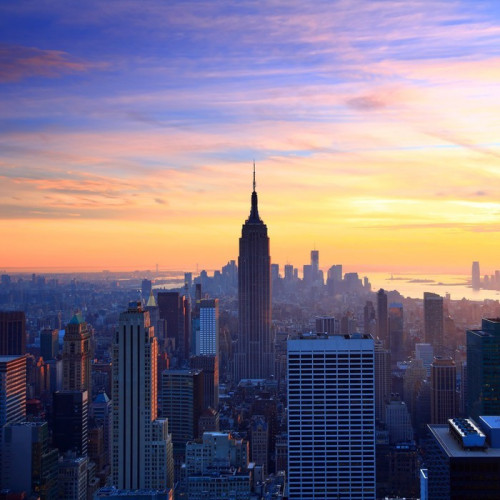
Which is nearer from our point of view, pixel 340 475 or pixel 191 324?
pixel 340 475

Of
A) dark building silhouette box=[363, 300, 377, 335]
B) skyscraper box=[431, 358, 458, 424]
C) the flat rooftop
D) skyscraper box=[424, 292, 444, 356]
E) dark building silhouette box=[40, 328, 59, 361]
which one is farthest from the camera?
dark building silhouette box=[363, 300, 377, 335]

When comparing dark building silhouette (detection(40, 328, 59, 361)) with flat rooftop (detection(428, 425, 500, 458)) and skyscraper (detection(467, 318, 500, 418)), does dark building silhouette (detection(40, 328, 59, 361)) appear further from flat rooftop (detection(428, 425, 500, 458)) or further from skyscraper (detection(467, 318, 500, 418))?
flat rooftop (detection(428, 425, 500, 458))

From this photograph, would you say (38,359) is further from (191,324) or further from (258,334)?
(258,334)

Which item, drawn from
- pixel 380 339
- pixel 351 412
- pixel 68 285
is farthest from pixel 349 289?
pixel 351 412

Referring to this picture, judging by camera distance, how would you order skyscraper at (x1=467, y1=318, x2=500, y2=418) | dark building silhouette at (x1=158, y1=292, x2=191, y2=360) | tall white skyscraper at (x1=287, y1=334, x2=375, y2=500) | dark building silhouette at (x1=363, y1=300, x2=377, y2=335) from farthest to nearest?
dark building silhouette at (x1=363, y1=300, x2=377, y2=335) → dark building silhouette at (x1=158, y1=292, x2=191, y2=360) → skyscraper at (x1=467, y1=318, x2=500, y2=418) → tall white skyscraper at (x1=287, y1=334, x2=375, y2=500)

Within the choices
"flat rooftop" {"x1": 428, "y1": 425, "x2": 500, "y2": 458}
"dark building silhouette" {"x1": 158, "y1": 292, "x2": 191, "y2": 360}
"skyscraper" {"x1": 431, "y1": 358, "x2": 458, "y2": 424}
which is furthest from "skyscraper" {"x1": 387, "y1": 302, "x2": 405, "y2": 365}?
"flat rooftop" {"x1": 428, "y1": 425, "x2": 500, "y2": 458}
